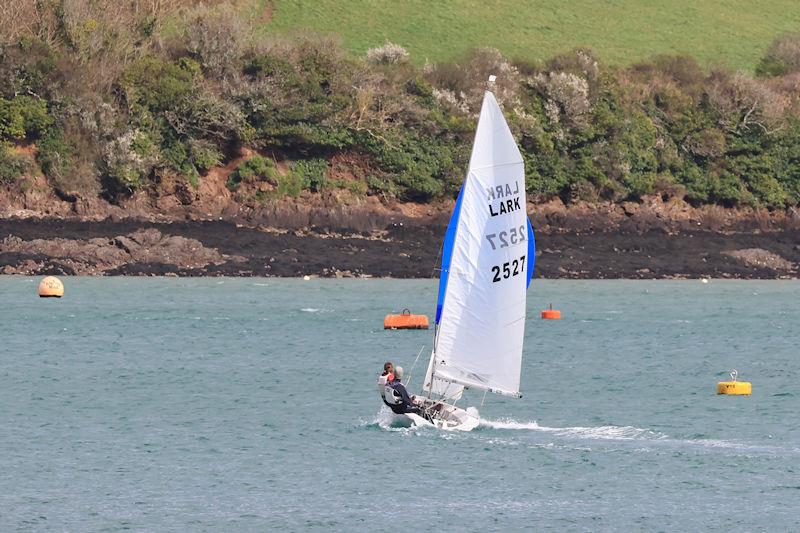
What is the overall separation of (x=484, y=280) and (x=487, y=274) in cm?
18

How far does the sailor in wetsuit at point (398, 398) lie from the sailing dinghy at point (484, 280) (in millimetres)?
212

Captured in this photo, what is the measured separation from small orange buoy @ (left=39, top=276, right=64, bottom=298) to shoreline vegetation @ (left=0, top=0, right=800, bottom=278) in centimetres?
955

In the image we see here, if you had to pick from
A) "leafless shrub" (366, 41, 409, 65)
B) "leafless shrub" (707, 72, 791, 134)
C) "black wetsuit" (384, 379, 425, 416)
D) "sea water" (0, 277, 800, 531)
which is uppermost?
"leafless shrub" (366, 41, 409, 65)

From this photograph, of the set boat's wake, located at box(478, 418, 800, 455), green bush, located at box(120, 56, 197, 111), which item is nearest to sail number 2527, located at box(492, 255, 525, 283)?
boat's wake, located at box(478, 418, 800, 455)

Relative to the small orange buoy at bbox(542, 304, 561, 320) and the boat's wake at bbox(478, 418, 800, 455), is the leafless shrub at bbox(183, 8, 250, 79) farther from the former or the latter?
the boat's wake at bbox(478, 418, 800, 455)

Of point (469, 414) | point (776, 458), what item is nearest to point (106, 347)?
point (469, 414)

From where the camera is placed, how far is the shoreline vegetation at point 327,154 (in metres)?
96.1

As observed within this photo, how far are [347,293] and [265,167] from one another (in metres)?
21.1

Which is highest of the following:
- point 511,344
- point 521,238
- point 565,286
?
point 521,238

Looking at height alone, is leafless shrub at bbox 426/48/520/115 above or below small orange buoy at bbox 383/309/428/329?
above

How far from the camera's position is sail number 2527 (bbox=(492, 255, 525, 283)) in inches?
1560

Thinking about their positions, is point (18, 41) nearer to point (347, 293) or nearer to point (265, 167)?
point (265, 167)

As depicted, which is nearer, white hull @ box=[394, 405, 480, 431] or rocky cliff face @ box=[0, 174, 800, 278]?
white hull @ box=[394, 405, 480, 431]

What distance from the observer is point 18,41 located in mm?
103438
